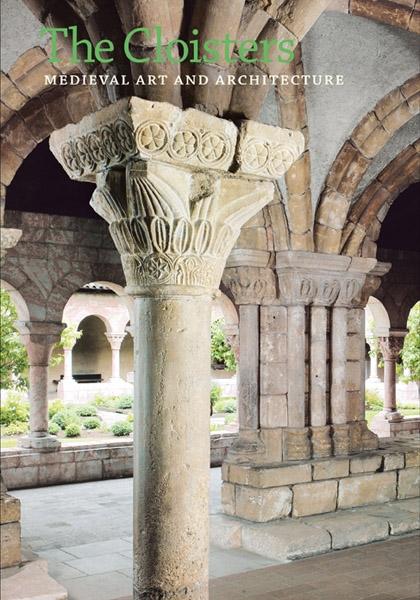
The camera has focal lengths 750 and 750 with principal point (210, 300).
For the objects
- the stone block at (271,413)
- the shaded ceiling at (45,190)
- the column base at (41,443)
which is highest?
the shaded ceiling at (45,190)

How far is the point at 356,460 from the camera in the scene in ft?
21.6

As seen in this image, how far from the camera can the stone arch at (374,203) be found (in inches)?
267

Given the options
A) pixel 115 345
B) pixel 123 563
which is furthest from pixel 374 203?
pixel 115 345

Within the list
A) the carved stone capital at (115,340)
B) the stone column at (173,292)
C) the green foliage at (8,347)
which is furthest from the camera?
the carved stone capital at (115,340)

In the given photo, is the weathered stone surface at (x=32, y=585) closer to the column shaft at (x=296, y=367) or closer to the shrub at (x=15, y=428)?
the column shaft at (x=296, y=367)

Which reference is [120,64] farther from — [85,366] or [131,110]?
[85,366]

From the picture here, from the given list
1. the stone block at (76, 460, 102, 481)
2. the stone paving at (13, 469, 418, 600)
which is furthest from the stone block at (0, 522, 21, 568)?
the stone block at (76, 460, 102, 481)

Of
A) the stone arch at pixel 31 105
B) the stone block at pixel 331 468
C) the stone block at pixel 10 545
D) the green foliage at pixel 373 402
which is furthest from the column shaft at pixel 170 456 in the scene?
the green foliage at pixel 373 402

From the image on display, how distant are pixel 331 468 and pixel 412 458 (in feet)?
3.73

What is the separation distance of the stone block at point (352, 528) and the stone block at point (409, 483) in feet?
2.69

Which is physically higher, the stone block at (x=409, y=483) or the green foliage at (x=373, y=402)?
the green foliage at (x=373, y=402)

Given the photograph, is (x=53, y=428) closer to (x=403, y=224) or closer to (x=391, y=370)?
(x=391, y=370)

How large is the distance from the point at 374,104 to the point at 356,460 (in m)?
3.07

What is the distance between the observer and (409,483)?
22.9 feet
